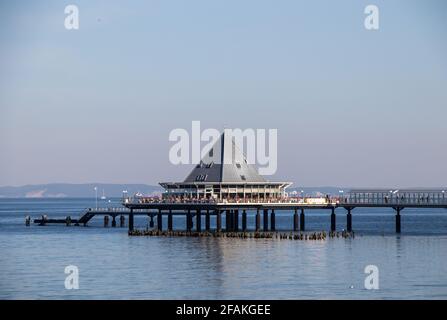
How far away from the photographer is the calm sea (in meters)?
82.6

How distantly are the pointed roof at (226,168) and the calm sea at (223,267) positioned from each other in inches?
526

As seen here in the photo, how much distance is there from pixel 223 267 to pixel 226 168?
48.3m

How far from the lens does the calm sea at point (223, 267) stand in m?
82.6

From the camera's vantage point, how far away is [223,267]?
99.8 metres

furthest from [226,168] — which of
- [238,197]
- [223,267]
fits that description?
[223,267]

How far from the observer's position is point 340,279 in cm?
9019

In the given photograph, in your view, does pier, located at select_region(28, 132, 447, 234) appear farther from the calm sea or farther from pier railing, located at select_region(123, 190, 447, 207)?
the calm sea

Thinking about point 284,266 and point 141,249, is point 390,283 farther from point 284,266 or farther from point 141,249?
point 141,249

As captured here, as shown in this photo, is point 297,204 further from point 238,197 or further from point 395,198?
point 395,198

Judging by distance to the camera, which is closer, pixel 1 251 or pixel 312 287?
pixel 312 287
